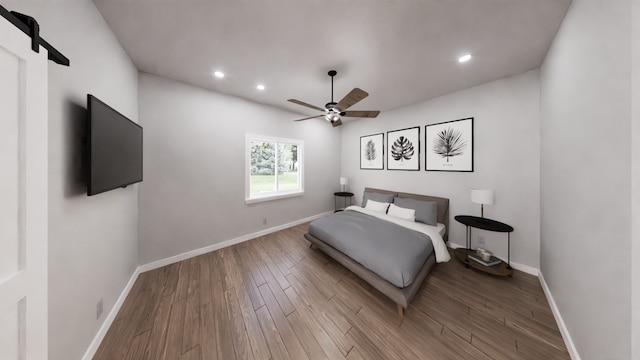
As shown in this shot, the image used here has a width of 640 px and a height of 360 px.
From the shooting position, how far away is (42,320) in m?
0.75

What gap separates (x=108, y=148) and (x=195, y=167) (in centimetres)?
136

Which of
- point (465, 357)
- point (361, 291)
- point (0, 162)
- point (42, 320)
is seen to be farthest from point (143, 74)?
point (465, 357)

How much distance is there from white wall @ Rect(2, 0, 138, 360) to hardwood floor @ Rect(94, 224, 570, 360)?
42 cm

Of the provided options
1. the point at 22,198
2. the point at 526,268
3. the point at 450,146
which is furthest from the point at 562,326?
the point at 22,198

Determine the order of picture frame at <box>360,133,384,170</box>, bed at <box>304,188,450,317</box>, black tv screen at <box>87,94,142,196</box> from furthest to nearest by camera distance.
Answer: picture frame at <box>360,133,384,170</box>
bed at <box>304,188,450,317</box>
black tv screen at <box>87,94,142,196</box>

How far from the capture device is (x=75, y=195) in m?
1.26

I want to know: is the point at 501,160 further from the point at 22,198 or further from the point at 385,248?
the point at 22,198

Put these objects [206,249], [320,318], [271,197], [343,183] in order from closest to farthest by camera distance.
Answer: [320,318]
[206,249]
[271,197]
[343,183]

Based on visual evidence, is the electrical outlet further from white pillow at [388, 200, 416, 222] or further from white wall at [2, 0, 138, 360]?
white pillow at [388, 200, 416, 222]

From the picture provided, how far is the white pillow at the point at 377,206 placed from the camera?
11.2 feet

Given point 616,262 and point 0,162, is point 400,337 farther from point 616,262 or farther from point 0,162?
point 0,162

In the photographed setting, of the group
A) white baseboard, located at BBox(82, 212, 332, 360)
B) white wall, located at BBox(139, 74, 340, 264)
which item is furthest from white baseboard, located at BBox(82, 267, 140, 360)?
white wall, located at BBox(139, 74, 340, 264)

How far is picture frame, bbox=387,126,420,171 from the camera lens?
3.50 m

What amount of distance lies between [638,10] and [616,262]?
4.19 feet
